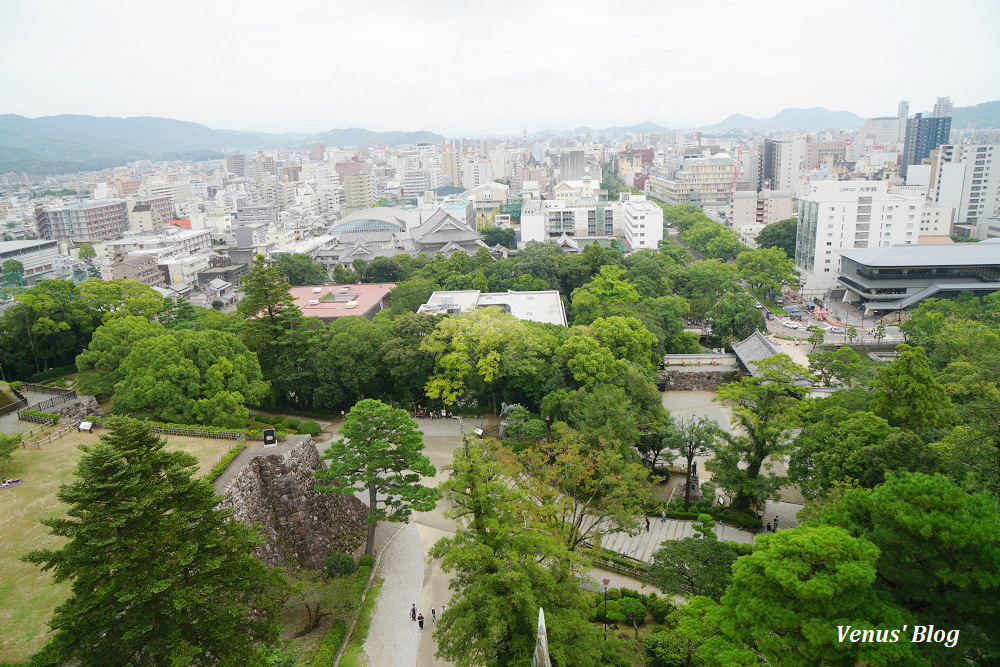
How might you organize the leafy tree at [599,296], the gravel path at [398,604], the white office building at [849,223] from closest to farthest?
the gravel path at [398,604], the leafy tree at [599,296], the white office building at [849,223]

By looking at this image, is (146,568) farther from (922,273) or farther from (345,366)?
(922,273)

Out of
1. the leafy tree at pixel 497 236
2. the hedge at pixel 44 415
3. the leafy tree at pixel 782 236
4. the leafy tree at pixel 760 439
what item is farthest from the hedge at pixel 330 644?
the leafy tree at pixel 497 236

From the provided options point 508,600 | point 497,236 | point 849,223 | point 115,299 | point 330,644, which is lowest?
point 330,644

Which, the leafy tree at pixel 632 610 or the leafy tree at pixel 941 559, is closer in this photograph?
the leafy tree at pixel 941 559

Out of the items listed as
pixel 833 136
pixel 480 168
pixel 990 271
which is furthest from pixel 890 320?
pixel 833 136

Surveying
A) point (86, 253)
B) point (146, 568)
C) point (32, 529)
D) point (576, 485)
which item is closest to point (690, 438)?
point (576, 485)

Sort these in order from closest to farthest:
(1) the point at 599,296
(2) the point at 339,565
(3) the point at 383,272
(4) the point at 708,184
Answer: (2) the point at 339,565
(1) the point at 599,296
(3) the point at 383,272
(4) the point at 708,184

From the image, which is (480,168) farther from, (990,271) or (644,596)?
(644,596)

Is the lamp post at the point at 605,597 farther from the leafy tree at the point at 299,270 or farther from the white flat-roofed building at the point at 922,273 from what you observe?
the leafy tree at the point at 299,270
